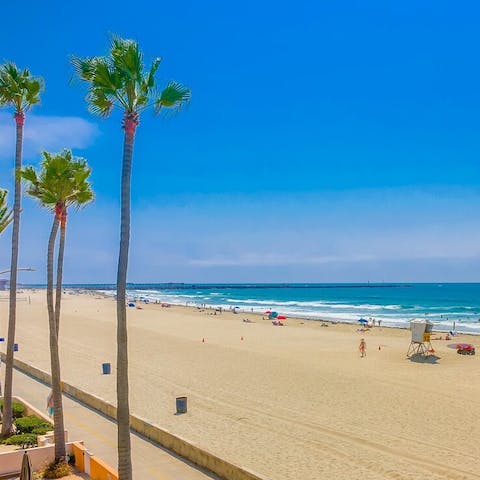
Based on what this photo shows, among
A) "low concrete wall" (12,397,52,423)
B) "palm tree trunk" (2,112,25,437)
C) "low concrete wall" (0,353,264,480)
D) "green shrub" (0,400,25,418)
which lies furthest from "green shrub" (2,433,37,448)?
"low concrete wall" (0,353,264,480)

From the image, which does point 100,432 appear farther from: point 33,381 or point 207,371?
point 207,371

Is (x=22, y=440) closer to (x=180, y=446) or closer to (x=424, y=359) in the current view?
(x=180, y=446)

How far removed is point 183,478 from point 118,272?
233 inches

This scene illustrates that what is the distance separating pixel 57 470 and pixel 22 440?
235cm

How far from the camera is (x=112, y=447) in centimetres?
1479

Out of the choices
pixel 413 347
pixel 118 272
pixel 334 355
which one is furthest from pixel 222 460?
pixel 413 347

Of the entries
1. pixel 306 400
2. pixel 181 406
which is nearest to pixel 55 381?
pixel 181 406

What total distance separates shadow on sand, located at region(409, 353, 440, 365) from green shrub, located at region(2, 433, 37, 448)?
71.5ft

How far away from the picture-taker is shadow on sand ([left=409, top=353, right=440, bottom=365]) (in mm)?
30350

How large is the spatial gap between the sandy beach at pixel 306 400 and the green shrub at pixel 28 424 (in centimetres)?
344

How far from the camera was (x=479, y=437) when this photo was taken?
16.0m

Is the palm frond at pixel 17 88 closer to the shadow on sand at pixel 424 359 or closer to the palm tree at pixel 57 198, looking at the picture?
the palm tree at pixel 57 198

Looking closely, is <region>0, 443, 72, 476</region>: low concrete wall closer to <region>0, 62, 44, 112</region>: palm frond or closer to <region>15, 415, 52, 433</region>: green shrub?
<region>15, 415, 52, 433</region>: green shrub

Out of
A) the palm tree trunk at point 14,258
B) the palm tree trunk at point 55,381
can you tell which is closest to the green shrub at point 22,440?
the palm tree trunk at point 14,258
